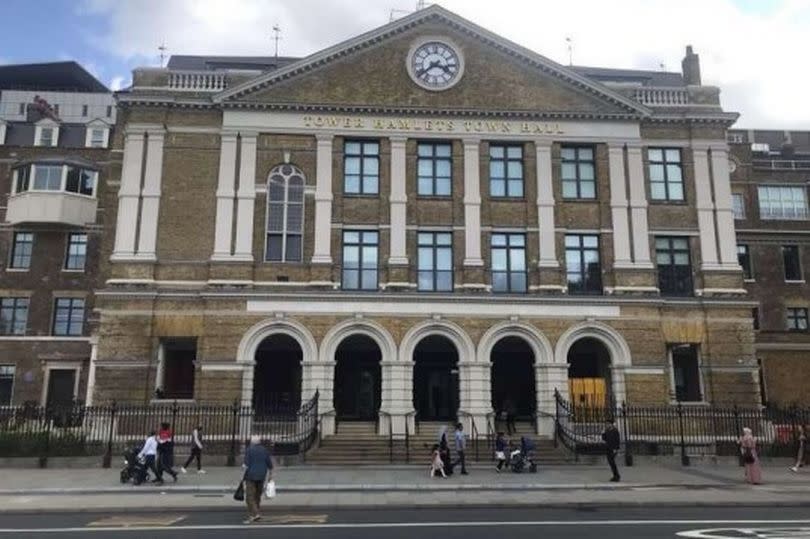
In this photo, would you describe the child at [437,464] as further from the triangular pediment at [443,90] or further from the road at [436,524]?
the triangular pediment at [443,90]

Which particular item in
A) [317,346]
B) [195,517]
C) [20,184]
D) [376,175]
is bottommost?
[195,517]

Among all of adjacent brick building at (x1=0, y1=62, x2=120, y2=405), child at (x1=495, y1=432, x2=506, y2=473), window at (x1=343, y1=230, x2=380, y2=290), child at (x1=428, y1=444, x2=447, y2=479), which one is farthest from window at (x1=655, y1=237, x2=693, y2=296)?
adjacent brick building at (x1=0, y1=62, x2=120, y2=405)

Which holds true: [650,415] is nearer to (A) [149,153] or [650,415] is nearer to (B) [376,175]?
(B) [376,175]

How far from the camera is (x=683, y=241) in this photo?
31250 millimetres

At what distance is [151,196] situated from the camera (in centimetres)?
2961

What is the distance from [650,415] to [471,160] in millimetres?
12928

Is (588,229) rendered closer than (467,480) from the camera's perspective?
No

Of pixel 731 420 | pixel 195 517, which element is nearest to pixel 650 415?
pixel 731 420

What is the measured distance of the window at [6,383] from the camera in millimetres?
39562

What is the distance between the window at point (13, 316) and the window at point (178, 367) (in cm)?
1626

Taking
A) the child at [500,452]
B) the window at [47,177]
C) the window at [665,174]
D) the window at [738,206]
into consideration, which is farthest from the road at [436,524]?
the window at [738,206]

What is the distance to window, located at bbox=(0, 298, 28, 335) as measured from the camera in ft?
134

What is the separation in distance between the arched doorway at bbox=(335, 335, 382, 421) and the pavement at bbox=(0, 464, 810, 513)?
702 centimetres

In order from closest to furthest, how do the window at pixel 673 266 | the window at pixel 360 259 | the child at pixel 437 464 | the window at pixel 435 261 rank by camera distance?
the child at pixel 437 464 < the window at pixel 360 259 < the window at pixel 435 261 < the window at pixel 673 266
